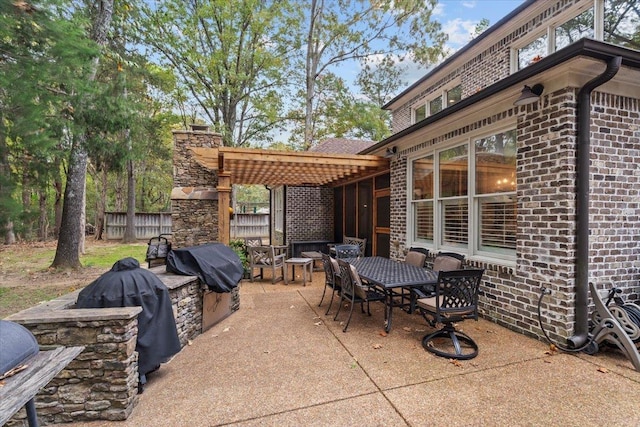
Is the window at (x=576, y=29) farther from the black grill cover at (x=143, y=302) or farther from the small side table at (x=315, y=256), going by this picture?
the black grill cover at (x=143, y=302)

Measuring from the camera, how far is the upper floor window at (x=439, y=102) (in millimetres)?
8867

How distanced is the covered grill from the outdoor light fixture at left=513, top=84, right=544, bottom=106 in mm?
4352

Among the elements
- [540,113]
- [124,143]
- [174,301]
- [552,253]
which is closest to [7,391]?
[174,301]

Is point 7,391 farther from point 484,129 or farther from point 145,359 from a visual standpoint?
point 484,129

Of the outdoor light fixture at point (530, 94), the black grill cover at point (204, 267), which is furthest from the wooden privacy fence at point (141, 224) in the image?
the outdoor light fixture at point (530, 94)

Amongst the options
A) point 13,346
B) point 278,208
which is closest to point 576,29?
point 13,346

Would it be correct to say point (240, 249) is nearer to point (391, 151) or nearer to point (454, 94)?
point (391, 151)

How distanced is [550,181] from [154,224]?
17.8 m

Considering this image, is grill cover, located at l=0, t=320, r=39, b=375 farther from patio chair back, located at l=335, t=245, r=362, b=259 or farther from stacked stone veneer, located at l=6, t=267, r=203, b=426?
patio chair back, located at l=335, t=245, r=362, b=259

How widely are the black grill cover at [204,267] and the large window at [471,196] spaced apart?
12.4 ft

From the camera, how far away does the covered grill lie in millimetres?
2619

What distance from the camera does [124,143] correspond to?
247 inches

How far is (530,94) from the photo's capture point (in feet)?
10.9

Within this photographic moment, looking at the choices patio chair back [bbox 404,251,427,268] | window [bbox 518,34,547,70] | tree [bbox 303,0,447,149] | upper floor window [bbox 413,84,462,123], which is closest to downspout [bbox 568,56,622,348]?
patio chair back [bbox 404,251,427,268]
